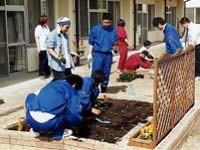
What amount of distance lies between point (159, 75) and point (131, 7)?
15.6 metres

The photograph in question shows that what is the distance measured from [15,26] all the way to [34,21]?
0.93 m

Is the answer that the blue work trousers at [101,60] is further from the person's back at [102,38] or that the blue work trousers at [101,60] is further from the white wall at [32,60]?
the white wall at [32,60]

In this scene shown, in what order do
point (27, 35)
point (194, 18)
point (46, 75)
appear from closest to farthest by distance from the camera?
point (46, 75), point (27, 35), point (194, 18)

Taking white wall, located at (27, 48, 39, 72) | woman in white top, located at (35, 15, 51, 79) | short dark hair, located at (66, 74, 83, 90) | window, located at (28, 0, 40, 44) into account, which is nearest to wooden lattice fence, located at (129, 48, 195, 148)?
short dark hair, located at (66, 74, 83, 90)

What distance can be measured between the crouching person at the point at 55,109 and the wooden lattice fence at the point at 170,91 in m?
0.77

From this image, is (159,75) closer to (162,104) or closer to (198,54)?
(162,104)

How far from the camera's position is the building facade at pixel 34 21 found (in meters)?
11.1

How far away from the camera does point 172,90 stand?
557cm

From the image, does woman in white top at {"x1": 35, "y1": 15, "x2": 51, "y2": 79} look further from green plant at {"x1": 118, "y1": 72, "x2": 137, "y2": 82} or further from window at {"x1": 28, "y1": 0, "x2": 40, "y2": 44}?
green plant at {"x1": 118, "y1": 72, "x2": 137, "y2": 82}

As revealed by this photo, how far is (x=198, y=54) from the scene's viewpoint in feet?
36.1

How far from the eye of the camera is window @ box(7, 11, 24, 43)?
37.2ft

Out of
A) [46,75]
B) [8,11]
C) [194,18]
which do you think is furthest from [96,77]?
[194,18]

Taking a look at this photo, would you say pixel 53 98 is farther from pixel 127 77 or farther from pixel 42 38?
pixel 127 77

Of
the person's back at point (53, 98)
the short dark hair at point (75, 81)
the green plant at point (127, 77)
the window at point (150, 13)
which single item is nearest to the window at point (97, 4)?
the green plant at point (127, 77)
